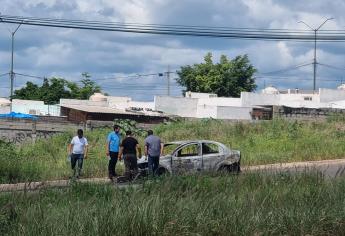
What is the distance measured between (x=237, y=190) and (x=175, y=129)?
2622 centimetres

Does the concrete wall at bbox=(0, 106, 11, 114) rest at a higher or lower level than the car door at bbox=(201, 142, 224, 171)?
higher

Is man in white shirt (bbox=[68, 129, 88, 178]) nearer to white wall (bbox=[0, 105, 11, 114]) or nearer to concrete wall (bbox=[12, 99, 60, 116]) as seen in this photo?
white wall (bbox=[0, 105, 11, 114])

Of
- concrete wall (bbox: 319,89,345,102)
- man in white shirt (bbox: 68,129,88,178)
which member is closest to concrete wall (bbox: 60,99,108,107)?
concrete wall (bbox: 319,89,345,102)

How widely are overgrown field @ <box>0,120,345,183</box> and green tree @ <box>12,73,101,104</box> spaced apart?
1974 inches

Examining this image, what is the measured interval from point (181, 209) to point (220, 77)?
7424cm

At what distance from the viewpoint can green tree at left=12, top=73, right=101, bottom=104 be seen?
3425 inches

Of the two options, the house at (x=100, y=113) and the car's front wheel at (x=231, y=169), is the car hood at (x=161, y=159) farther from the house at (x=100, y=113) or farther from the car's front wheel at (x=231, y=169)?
the house at (x=100, y=113)

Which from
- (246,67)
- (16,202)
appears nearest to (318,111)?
(246,67)

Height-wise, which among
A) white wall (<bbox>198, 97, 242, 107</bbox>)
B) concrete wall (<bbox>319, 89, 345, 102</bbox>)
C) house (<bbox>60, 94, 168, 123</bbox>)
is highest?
concrete wall (<bbox>319, 89, 345, 102</bbox>)

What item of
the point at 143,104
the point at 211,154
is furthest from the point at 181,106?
the point at 211,154

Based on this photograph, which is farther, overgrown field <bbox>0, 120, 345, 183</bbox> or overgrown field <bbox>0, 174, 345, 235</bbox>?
overgrown field <bbox>0, 120, 345, 183</bbox>

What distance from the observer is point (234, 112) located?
63156mm

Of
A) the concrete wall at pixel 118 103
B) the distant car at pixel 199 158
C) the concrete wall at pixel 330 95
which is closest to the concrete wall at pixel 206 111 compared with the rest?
the concrete wall at pixel 118 103

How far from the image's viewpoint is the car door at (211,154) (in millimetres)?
21094
